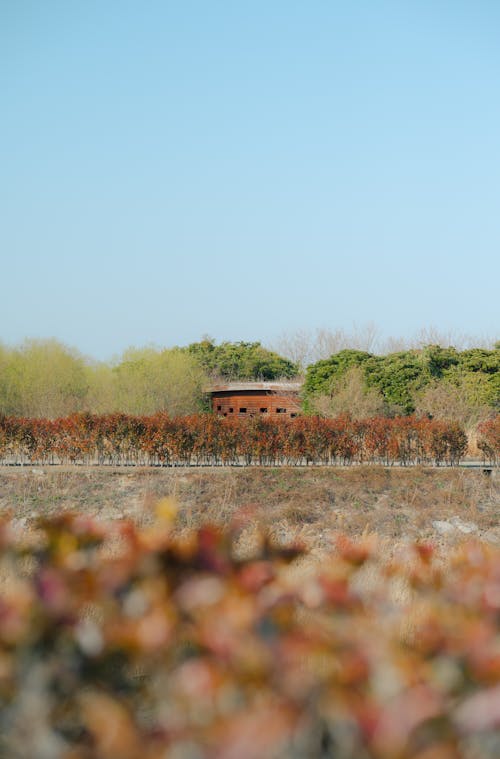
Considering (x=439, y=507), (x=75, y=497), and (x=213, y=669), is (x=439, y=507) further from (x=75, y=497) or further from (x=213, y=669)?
(x=213, y=669)

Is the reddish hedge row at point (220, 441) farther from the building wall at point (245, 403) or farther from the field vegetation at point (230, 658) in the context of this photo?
the field vegetation at point (230, 658)

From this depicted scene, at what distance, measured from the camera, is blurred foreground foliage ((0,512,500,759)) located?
140 centimetres

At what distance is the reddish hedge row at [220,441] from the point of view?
13008 millimetres

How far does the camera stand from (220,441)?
13023mm

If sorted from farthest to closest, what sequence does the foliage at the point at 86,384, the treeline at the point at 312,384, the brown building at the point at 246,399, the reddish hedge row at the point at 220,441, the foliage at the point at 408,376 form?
the brown building at the point at 246,399 → the foliage at the point at 86,384 → the foliage at the point at 408,376 → the treeline at the point at 312,384 → the reddish hedge row at the point at 220,441

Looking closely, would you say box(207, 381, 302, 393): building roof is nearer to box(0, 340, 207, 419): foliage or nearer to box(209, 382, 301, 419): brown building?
box(209, 382, 301, 419): brown building

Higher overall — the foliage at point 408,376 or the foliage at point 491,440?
the foliage at point 408,376

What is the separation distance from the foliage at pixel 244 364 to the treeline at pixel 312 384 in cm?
1193

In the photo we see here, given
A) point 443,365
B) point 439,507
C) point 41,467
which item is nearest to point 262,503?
point 439,507

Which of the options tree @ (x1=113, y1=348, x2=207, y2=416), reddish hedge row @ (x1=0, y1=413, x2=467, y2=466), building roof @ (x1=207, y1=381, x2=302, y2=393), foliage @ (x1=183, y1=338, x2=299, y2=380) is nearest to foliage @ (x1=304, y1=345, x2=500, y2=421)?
building roof @ (x1=207, y1=381, x2=302, y2=393)

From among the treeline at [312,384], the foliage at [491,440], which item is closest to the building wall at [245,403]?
the treeline at [312,384]

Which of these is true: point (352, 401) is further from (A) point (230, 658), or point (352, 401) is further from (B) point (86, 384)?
(A) point (230, 658)

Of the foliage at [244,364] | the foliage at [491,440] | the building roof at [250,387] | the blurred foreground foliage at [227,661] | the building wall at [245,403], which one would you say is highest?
the foliage at [244,364]

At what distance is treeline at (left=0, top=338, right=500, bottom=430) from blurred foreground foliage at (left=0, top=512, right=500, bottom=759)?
625 inches
